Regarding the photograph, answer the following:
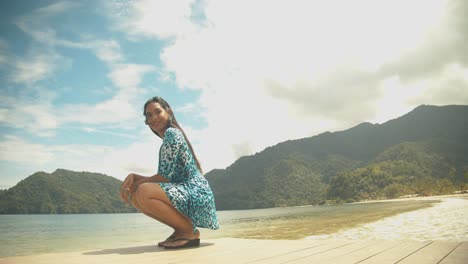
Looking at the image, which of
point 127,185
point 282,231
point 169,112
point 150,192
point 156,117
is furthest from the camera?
point 282,231

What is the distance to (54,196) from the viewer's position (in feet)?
461

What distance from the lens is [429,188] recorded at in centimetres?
8925

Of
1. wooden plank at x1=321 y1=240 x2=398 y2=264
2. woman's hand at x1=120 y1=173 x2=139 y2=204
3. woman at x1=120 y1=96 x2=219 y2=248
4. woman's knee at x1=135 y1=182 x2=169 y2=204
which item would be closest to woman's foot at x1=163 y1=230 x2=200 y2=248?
woman at x1=120 y1=96 x2=219 y2=248

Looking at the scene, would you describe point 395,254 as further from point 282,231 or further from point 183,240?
point 282,231

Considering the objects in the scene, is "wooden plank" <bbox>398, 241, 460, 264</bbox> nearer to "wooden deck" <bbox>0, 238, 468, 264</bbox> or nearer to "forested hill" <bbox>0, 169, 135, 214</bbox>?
"wooden deck" <bbox>0, 238, 468, 264</bbox>

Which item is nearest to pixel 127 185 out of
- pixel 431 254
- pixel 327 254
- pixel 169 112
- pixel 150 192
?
pixel 150 192

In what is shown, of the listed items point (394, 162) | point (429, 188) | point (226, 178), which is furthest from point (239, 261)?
point (226, 178)

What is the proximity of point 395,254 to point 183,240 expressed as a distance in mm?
2293

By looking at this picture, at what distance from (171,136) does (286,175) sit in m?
160

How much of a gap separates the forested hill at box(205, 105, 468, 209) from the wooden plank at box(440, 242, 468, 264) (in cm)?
8886

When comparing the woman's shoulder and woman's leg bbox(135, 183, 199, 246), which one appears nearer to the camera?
woman's leg bbox(135, 183, 199, 246)

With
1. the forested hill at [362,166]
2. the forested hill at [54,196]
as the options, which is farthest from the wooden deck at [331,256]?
the forested hill at [54,196]

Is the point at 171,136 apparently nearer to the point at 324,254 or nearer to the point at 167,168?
the point at 167,168

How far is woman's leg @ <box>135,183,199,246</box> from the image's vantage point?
3.51 metres
